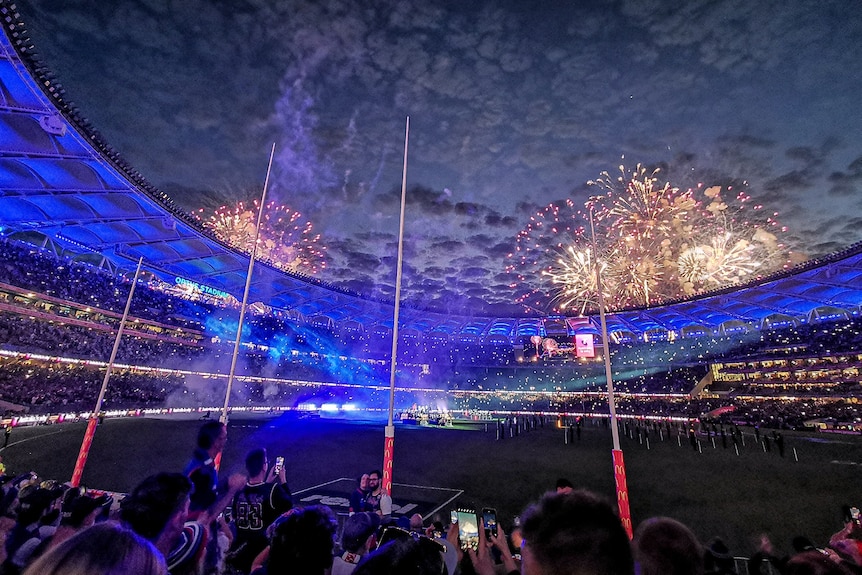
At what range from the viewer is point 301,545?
267cm

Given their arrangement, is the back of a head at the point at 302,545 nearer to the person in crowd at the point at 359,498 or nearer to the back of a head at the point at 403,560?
the back of a head at the point at 403,560

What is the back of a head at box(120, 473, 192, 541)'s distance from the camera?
304 centimetres

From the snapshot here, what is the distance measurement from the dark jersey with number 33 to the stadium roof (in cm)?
2150

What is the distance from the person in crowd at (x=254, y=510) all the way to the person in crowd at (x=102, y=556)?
3563 mm

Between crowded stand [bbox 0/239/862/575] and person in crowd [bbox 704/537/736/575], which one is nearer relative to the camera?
crowded stand [bbox 0/239/862/575]

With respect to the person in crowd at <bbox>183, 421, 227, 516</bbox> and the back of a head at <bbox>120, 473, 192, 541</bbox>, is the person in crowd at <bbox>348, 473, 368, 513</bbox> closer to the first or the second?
the person in crowd at <bbox>183, 421, 227, 516</bbox>

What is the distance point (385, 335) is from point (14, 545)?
8090 centimetres

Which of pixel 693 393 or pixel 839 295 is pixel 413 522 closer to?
pixel 839 295

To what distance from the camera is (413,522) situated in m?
6.13

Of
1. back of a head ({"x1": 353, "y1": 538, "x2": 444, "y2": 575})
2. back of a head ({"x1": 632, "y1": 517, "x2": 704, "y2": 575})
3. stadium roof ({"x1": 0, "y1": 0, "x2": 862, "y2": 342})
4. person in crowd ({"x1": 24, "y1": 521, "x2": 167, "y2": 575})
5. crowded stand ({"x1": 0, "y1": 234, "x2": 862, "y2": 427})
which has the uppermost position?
stadium roof ({"x1": 0, "y1": 0, "x2": 862, "y2": 342})

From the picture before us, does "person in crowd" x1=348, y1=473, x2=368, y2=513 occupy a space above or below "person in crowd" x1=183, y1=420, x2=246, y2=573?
below

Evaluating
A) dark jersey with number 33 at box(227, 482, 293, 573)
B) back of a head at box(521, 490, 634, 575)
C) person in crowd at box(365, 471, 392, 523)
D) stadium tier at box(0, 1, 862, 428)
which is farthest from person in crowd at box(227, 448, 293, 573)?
stadium tier at box(0, 1, 862, 428)

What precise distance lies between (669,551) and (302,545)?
Answer: 267cm

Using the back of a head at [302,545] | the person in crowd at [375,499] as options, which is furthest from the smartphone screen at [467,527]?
the back of a head at [302,545]
